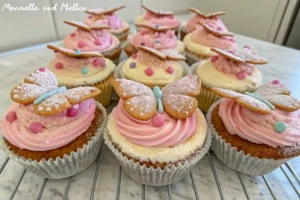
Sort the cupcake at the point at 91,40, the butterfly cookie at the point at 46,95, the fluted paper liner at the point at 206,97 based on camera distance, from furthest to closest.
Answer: the cupcake at the point at 91,40 < the fluted paper liner at the point at 206,97 < the butterfly cookie at the point at 46,95

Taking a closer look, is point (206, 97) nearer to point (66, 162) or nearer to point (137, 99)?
point (137, 99)

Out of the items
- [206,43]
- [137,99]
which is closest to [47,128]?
→ [137,99]

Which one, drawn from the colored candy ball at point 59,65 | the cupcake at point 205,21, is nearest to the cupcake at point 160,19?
the cupcake at point 205,21

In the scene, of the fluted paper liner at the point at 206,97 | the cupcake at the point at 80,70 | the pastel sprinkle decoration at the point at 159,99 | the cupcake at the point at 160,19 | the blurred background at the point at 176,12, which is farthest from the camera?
the cupcake at the point at 160,19

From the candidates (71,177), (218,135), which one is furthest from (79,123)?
(218,135)

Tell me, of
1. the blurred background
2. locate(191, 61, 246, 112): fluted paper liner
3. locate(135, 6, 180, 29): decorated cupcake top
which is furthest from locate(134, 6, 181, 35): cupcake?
locate(191, 61, 246, 112): fluted paper liner

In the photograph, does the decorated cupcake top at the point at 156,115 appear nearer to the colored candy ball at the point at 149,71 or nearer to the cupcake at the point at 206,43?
the colored candy ball at the point at 149,71
